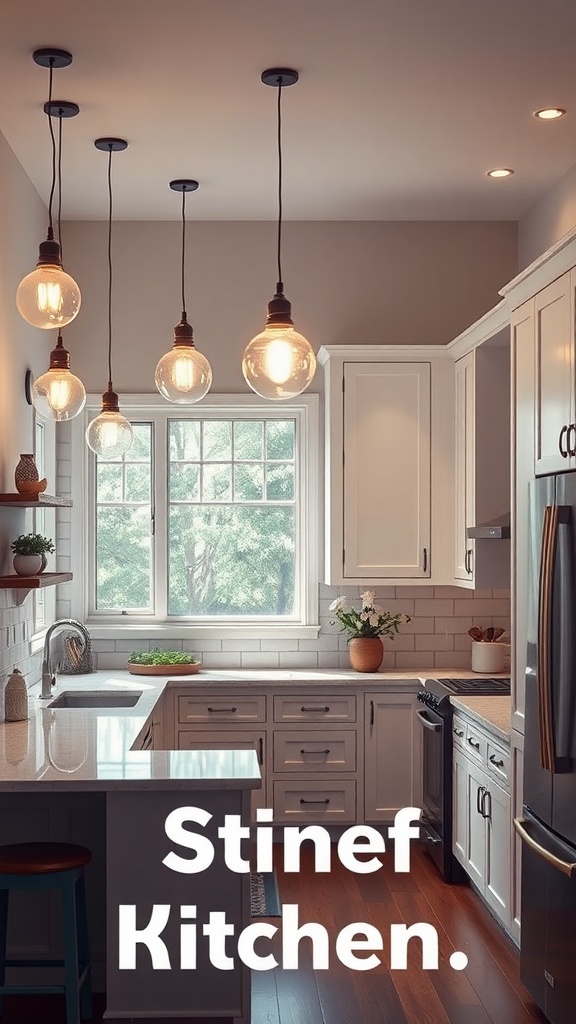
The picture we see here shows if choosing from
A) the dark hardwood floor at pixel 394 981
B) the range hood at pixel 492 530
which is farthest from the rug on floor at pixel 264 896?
the range hood at pixel 492 530

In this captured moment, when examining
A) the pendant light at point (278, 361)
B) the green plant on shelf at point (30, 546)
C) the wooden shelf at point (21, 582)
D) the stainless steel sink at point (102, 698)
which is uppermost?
the pendant light at point (278, 361)

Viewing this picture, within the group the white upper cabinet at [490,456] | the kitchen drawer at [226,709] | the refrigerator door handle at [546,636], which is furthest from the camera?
the kitchen drawer at [226,709]

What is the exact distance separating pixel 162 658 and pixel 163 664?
68 mm

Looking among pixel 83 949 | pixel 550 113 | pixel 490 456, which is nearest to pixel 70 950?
pixel 83 949

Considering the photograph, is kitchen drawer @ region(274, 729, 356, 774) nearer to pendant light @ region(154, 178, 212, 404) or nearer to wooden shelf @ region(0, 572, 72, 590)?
wooden shelf @ region(0, 572, 72, 590)

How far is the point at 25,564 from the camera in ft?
15.1

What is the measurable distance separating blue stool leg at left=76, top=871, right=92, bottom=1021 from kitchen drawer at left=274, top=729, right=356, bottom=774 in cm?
219

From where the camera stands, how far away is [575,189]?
16.7 ft

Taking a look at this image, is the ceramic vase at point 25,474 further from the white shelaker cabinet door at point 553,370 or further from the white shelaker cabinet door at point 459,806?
the white shelaker cabinet door at point 459,806

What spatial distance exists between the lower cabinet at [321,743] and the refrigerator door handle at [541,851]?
190cm

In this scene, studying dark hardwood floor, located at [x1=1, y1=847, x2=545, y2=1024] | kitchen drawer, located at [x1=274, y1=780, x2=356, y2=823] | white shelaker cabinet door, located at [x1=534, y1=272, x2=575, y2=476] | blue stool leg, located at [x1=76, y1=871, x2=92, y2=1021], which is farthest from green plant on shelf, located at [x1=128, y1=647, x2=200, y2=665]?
white shelaker cabinet door, located at [x1=534, y1=272, x2=575, y2=476]

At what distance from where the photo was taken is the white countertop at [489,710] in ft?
13.9

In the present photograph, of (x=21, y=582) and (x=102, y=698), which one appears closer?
(x=21, y=582)

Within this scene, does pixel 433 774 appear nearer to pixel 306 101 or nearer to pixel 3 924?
pixel 3 924
